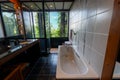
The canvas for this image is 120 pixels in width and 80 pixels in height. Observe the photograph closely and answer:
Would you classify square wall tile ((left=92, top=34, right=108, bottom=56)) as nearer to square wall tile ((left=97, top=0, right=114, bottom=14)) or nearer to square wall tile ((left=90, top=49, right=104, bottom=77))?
square wall tile ((left=90, top=49, right=104, bottom=77))

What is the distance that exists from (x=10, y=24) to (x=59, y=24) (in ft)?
9.23

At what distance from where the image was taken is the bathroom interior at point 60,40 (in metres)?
0.97

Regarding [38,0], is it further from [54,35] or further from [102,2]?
[102,2]

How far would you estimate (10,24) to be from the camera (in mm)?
3453

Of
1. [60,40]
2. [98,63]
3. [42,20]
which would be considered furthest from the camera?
[60,40]

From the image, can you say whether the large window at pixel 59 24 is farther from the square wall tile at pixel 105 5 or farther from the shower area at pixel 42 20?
the square wall tile at pixel 105 5

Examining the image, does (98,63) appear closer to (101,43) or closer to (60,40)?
(101,43)

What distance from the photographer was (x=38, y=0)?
A: 343 centimetres

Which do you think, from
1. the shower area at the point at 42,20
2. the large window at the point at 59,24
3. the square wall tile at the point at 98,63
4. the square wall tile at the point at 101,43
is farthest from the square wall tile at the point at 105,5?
the large window at the point at 59,24

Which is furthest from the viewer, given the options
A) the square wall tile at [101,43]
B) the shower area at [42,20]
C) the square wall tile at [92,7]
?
the shower area at [42,20]

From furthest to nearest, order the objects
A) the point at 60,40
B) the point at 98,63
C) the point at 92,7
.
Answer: the point at 60,40 < the point at 92,7 < the point at 98,63

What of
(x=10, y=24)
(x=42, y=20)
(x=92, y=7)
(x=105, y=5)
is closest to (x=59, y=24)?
(x=42, y=20)

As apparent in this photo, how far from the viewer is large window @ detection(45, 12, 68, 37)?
5.27m

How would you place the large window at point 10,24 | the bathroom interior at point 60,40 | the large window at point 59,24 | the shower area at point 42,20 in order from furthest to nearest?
the large window at point 59,24
the shower area at point 42,20
the large window at point 10,24
the bathroom interior at point 60,40
